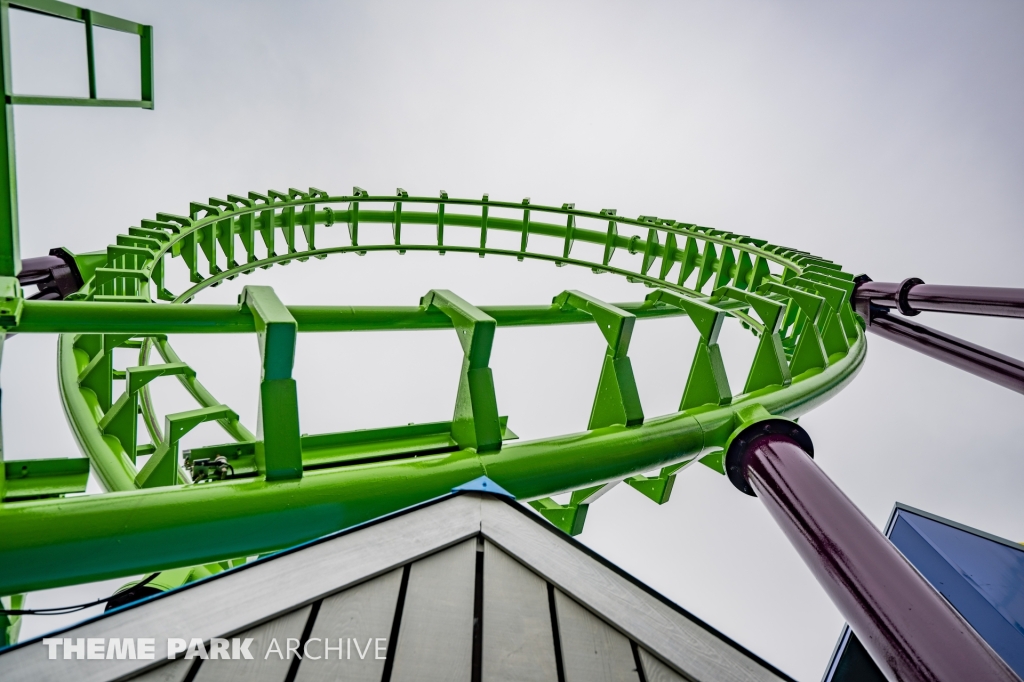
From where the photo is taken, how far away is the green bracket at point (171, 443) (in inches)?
91.6

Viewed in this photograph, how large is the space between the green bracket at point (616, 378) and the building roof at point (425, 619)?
1122 millimetres

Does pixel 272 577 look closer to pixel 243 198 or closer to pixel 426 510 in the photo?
pixel 426 510

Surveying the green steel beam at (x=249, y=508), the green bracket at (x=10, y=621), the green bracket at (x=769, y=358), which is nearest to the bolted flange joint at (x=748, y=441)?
the green steel beam at (x=249, y=508)

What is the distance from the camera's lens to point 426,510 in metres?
1.74

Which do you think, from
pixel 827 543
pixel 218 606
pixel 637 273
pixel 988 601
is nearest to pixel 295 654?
pixel 218 606

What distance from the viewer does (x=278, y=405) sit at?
1.98 meters

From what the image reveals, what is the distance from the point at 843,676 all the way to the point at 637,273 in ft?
20.7

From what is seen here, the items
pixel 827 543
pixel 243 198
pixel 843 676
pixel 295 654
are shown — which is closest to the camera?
pixel 295 654

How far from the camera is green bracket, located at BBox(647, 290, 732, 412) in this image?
10.3 ft

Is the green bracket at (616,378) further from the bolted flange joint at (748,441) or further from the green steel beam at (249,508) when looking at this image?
the bolted flange joint at (748,441)

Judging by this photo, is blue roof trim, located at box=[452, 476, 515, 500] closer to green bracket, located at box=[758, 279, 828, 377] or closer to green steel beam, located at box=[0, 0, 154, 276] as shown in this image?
green steel beam, located at box=[0, 0, 154, 276]

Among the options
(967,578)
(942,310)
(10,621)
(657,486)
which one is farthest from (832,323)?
(10,621)

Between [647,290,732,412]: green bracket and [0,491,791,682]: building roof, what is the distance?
1.70m

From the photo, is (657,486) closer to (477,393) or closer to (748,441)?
(748,441)
